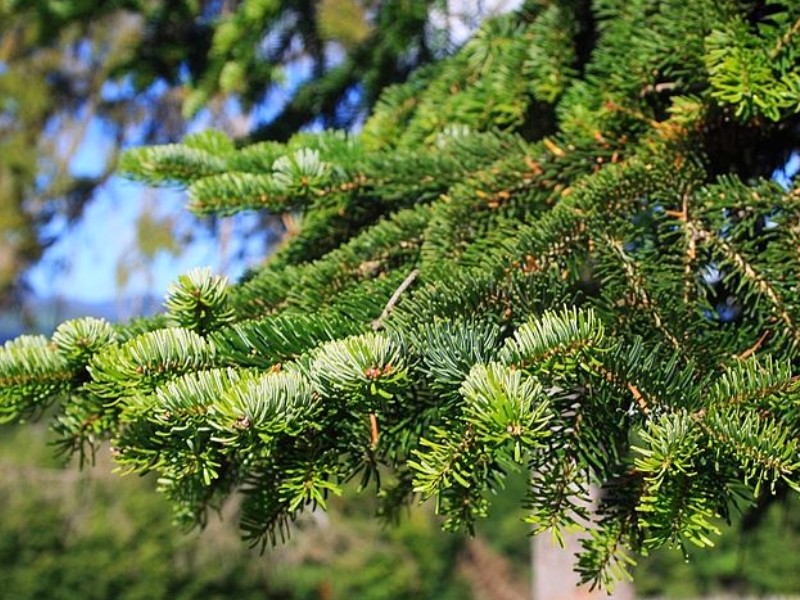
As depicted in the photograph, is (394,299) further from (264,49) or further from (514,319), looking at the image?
(264,49)

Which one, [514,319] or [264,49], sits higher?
[264,49]

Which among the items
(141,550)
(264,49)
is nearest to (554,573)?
(264,49)

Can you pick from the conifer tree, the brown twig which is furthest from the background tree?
the brown twig

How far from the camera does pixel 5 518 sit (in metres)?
7.23

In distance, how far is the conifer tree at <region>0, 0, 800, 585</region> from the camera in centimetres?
62

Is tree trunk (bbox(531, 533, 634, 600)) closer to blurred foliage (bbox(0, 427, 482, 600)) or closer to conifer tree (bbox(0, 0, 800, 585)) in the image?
conifer tree (bbox(0, 0, 800, 585))

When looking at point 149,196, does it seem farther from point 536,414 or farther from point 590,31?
point 536,414

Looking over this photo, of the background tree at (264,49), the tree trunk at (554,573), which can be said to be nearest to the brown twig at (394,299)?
the background tree at (264,49)

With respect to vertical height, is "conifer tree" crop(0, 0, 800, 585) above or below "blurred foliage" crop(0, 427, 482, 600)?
below

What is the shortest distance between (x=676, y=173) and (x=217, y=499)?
757 mm

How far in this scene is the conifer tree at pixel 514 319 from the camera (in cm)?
62

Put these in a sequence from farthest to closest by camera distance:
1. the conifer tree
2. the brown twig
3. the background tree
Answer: the background tree
the brown twig
the conifer tree

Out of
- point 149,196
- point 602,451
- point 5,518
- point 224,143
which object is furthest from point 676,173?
point 5,518

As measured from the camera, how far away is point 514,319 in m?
0.76
